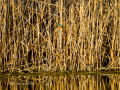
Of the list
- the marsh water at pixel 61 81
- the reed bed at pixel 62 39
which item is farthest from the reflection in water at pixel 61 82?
the reed bed at pixel 62 39

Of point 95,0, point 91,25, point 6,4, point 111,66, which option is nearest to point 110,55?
point 111,66

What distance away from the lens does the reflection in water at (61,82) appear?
3611 millimetres

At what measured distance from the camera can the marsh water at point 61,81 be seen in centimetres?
362

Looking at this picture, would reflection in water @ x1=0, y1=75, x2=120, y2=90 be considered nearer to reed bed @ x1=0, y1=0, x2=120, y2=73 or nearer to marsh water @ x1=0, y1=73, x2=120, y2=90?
marsh water @ x1=0, y1=73, x2=120, y2=90

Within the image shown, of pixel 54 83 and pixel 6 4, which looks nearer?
pixel 54 83


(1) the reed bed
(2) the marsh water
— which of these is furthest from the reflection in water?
(1) the reed bed

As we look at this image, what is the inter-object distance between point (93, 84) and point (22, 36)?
132 centimetres

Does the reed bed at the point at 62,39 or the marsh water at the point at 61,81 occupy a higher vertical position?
the reed bed at the point at 62,39

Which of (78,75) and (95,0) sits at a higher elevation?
(95,0)

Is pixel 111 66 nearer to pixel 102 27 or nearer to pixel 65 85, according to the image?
pixel 102 27

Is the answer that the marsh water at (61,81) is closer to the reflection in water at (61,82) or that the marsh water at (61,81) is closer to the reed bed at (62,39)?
the reflection in water at (61,82)

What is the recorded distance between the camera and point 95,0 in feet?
15.1

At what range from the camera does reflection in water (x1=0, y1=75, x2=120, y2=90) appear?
11.8 ft

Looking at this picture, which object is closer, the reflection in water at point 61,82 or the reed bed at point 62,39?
the reflection in water at point 61,82
